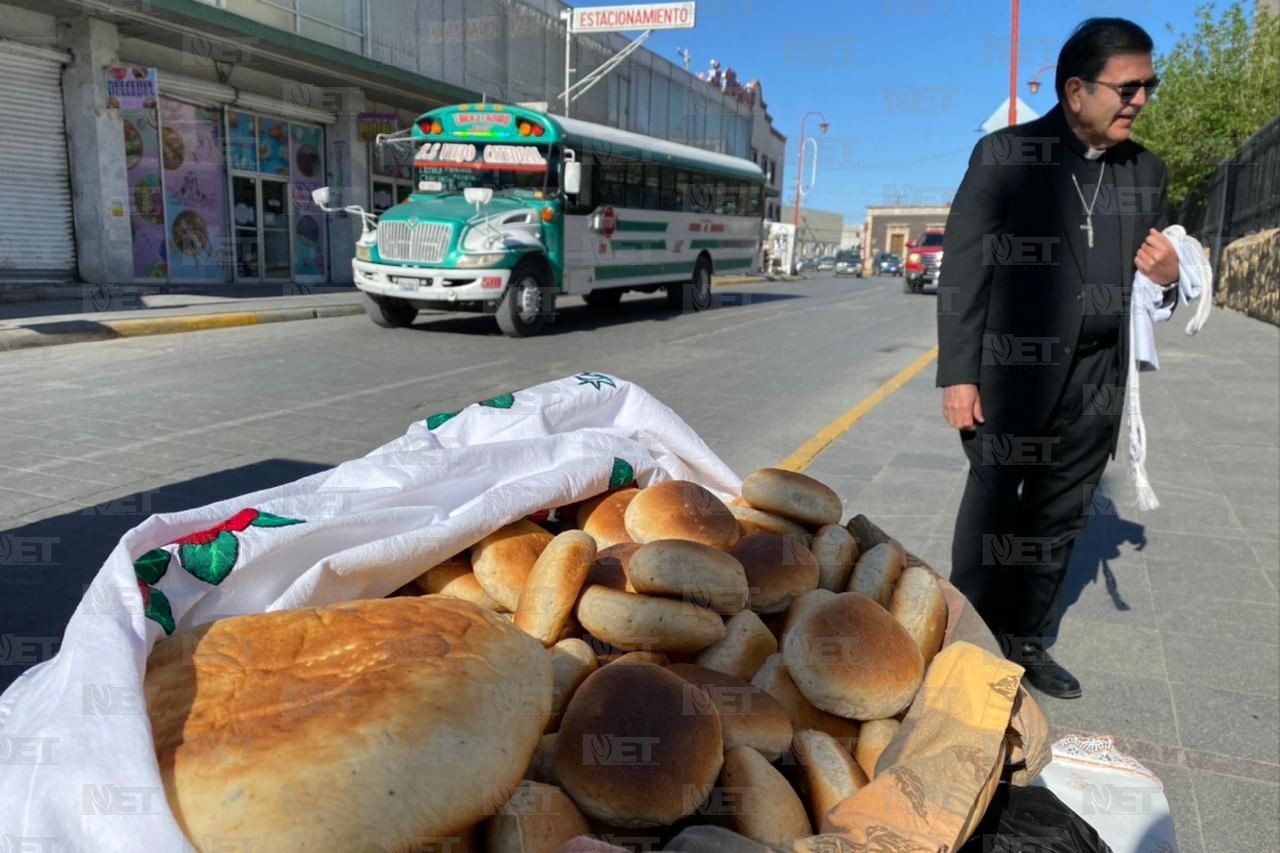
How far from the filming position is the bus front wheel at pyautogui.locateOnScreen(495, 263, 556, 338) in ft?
43.4

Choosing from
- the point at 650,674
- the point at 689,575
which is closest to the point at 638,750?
the point at 650,674

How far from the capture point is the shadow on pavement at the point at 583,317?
14.5m

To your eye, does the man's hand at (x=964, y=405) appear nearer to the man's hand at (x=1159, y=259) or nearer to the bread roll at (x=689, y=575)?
the man's hand at (x=1159, y=259)

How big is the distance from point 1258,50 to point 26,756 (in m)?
31.4

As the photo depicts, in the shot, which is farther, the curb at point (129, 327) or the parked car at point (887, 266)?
the parked car at point (887, 266)

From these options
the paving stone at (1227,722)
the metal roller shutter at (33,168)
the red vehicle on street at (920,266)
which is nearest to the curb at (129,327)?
the metal roller shutter at (33,168)

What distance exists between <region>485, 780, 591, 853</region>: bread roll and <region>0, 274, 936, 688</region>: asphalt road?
239cm

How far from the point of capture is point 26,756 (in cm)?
120

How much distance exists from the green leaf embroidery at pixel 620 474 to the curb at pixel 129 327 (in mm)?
10721

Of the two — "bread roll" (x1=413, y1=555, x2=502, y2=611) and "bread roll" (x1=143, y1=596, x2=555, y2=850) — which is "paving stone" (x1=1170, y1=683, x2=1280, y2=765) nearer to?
"bread roll" (x1=413, y1=555, x2=502, y2=611)

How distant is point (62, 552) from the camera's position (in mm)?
4156

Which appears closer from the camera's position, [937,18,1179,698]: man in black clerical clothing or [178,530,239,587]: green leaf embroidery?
[178,530,239,587]: green leaf embroidery

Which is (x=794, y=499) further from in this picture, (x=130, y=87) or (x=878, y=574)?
(x=130, y=87)

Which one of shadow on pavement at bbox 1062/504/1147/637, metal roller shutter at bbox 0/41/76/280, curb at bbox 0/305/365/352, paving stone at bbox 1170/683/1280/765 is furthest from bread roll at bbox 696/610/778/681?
metal roller shutter at bbox 0/41/76/280
